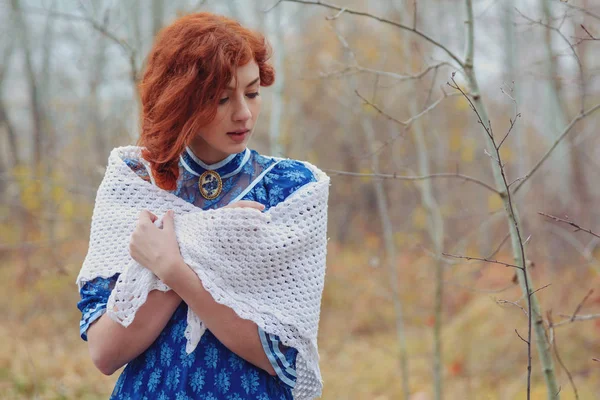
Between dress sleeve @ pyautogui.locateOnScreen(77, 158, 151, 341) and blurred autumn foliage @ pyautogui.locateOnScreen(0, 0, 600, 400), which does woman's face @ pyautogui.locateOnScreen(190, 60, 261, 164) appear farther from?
blurred autumn foliage @ pyautogui.locateOnScreen(0, 0, 600, 400)

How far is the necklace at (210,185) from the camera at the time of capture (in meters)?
1.73

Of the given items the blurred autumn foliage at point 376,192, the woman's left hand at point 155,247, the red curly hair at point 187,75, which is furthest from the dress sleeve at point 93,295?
the blurred autumn foliage at point 376,192

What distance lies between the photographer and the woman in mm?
1555

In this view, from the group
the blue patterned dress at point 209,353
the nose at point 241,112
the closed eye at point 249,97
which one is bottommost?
the blue patterned dress at point 209,353

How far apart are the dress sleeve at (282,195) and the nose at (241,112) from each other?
7.5 inches

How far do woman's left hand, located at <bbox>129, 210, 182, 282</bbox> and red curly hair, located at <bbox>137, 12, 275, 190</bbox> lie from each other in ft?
0.55

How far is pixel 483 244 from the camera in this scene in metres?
9.04

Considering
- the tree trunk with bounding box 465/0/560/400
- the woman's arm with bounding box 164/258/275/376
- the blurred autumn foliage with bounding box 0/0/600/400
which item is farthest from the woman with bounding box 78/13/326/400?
the blurred autumn foliage with bounding box 0/0/600/400

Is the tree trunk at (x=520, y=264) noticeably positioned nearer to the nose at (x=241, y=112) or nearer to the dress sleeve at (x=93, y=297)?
the nose at (x=241, y=112)

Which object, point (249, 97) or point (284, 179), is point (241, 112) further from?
point (284, 179)

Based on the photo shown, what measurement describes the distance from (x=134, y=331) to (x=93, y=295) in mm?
185

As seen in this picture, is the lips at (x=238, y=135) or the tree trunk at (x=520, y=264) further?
the tree trunk at (x=520, y=264)

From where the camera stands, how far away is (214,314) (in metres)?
1.54

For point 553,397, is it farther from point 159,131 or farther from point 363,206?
point 363,206
